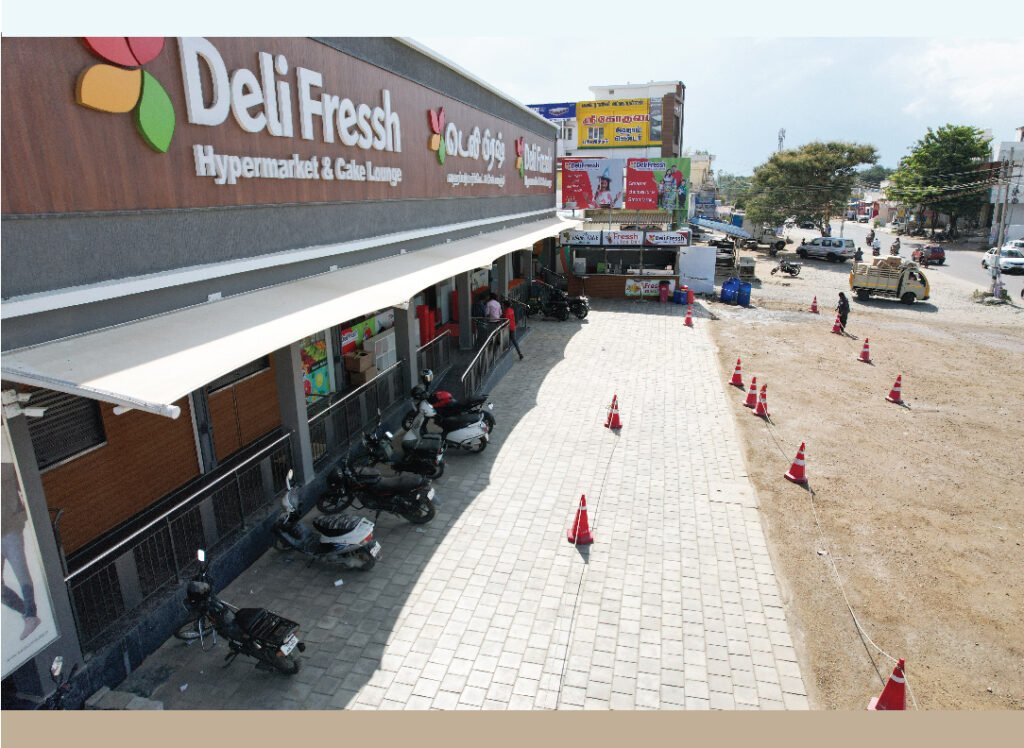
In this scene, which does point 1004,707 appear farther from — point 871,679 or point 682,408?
point 682,408

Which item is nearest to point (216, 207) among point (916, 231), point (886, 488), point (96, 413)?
point (96, 413)

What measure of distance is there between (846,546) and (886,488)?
2274 millimetres

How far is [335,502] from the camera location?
8664 millimetres

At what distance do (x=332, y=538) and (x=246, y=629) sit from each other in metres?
1.68

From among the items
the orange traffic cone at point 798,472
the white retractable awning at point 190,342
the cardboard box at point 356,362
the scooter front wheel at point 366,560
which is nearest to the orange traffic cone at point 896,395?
the orange traffic cone at point 798,472

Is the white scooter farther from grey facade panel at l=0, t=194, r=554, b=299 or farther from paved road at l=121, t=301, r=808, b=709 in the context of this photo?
grey facade panel at l=0, t=194, r=554, b=299

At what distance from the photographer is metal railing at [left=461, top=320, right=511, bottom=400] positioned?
42.8 feet

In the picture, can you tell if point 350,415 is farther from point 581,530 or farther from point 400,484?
point 581,530

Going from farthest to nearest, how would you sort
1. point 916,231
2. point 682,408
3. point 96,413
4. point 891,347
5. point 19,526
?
1. point 916,231
2. point 891,347
3. point 682,408
4. point 96,413
5. point 19,526

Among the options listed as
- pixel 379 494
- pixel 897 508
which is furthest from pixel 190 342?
pixel 897 508

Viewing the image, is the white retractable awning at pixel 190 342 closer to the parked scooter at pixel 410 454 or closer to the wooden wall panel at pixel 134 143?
the wooden wall panel at pixel 134 143

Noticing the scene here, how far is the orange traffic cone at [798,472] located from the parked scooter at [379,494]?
5.77 m

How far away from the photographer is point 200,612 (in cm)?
599

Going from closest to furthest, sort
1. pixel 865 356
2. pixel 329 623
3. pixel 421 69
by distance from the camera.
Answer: pixel 329 623
pixel 421 69
pixel 865 356
